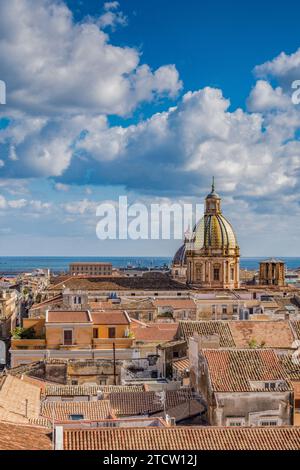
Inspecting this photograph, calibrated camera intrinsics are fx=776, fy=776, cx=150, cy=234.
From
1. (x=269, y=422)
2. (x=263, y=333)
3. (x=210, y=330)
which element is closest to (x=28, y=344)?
(x=210, y=330)

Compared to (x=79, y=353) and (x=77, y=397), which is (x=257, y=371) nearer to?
(x=77, y=397)

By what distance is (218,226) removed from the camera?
6538 cm

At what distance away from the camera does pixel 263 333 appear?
26.7 meters

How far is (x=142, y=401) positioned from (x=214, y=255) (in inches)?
1742

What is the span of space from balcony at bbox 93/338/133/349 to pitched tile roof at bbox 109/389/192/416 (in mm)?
10823

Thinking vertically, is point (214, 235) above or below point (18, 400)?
above

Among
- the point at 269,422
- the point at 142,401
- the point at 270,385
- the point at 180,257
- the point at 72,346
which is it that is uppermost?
the point at 180,257

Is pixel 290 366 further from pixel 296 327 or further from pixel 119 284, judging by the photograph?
pixel 119 284

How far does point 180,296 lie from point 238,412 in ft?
125

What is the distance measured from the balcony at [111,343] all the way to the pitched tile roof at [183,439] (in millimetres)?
18019

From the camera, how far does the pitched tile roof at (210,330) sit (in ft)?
84.9

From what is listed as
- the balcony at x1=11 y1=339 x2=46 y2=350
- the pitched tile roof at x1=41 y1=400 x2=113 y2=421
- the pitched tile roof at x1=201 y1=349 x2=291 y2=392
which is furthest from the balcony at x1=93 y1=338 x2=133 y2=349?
the pitched tile roof at x1=201 y1=349 x2=291 y2=392

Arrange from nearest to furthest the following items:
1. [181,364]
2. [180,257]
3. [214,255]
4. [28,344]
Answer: [181,364], [28,344], [214,255], [180,257]

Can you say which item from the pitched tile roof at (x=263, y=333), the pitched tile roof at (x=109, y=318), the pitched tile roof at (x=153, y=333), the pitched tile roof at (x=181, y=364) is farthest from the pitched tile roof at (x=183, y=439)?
the pitched tile roof at (x=109, y=318)
